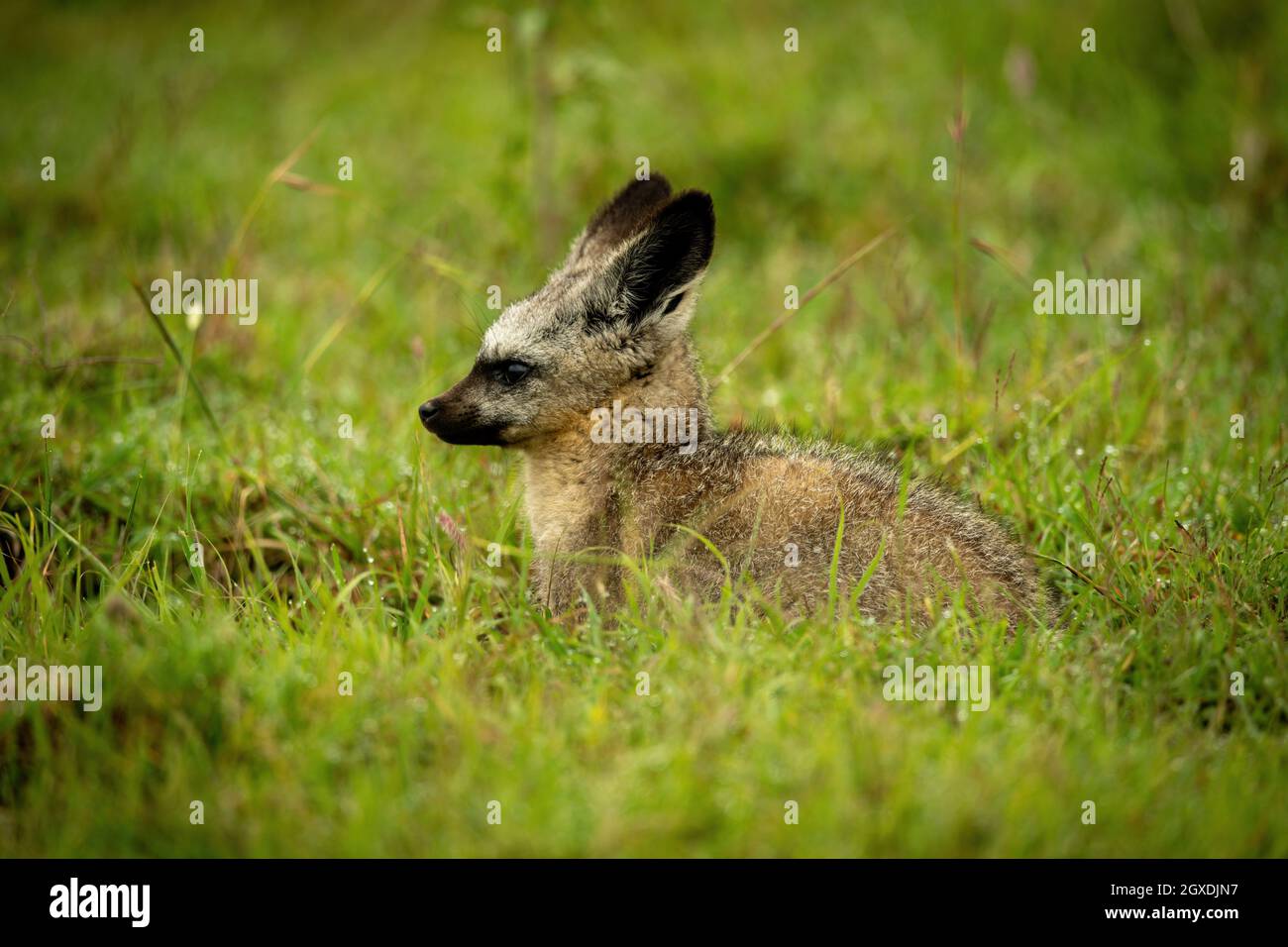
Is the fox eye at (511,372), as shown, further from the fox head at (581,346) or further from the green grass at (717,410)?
the green grass at (717,410)

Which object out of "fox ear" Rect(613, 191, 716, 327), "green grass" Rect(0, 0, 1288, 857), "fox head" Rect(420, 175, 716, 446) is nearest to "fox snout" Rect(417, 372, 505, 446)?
"fox head" Rect(420, 175, 716, 446)

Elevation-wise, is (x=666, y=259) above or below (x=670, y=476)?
above

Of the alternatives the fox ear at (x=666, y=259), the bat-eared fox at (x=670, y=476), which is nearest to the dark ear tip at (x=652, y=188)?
the bat-eared fox at (x=670, y=476)

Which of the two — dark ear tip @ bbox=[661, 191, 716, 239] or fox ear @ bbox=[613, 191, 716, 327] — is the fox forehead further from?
dark ear tip @ bbox=[661, 191, 716, 239]

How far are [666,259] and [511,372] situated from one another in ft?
2.42

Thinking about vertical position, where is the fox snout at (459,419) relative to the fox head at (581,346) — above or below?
below

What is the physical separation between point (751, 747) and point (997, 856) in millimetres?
646

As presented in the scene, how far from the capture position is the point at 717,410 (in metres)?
5.88

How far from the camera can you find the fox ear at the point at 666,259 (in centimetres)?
432

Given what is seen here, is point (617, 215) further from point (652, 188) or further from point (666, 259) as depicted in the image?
point (666, 259)

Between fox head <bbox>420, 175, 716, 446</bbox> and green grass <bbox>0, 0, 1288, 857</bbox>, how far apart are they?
0.38m

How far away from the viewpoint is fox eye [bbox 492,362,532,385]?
4590 mm

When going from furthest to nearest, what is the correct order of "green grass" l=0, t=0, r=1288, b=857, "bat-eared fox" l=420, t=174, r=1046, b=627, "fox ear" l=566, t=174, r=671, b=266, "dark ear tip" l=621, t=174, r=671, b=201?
"dark ear tip" l=621, t=174, r=671, b=201
"fox ear" l=566, t=174, r=671, b=266
"bat-eared fox" l=420, t=174, r=1046, b=627
"green grass" l=0, t=0, r=1288, b=857

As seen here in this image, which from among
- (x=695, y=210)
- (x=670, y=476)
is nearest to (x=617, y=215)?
(x=695, y=210)
